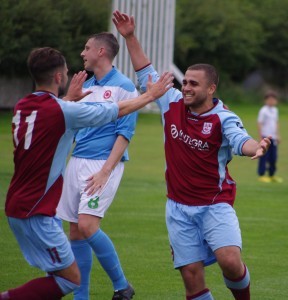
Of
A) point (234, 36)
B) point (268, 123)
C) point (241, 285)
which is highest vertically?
point (241, 285)

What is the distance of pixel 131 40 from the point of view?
8.12 m

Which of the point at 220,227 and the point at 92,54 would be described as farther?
the point at 92,54

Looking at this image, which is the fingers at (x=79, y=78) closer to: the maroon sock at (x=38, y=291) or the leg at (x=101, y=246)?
the leg at (x=101, y=246)

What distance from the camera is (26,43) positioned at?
3447 cm

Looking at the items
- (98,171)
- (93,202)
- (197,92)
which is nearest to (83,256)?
(93,202)

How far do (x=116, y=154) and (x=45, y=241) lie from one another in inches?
68.0

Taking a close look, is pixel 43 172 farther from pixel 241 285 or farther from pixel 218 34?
pixel 218 34

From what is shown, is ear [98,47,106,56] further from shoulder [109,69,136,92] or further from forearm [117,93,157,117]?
forearm [117,93,157,117]

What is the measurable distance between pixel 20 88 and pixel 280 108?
62.9 ft

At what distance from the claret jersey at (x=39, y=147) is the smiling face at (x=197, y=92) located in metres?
1.17

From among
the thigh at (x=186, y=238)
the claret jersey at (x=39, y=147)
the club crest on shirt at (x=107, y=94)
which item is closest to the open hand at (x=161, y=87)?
the claret jersey at (x=39, y=147)

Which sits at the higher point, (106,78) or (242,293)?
(106,78)

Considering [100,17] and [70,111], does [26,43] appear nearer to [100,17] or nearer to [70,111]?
[100,17]

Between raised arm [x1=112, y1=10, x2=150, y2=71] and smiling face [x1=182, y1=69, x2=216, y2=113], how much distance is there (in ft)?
1.75
